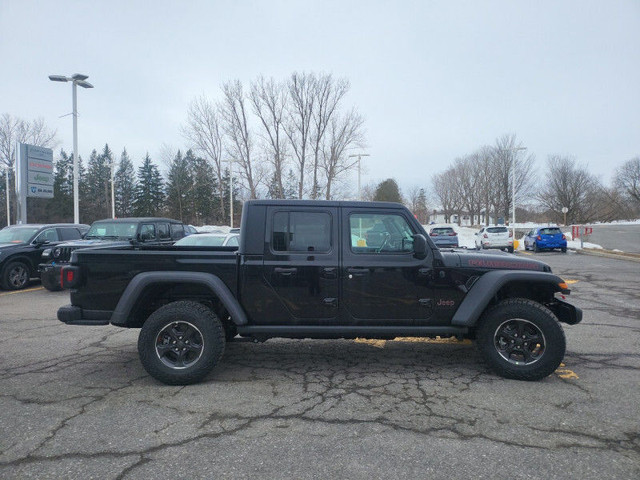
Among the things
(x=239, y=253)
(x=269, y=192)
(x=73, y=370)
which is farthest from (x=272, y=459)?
(x=269, y=192)

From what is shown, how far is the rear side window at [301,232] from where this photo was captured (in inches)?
169

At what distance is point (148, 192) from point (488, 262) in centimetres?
6256

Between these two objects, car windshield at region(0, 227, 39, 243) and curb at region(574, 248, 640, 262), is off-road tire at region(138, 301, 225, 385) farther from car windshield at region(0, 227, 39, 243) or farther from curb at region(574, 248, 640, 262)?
curb at region(574, 248, 640, 262)

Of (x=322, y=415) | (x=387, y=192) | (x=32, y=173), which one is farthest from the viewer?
(x=387, y=192)

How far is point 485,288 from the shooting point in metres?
4.17

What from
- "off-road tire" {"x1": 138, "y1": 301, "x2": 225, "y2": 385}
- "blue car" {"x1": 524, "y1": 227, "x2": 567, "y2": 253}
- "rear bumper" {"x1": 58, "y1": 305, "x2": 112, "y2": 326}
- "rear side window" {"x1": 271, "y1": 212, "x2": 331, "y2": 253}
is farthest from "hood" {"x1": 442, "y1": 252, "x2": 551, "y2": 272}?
"blue car" {"x1": 524, "y1": 227, "x2": 567, "y2": 253}

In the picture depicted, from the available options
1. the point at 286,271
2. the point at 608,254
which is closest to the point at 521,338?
the point at 286,271

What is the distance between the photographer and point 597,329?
6344 millimetres

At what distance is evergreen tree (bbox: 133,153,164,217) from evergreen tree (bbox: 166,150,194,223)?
228 cm

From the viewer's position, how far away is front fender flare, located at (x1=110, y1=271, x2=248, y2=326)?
4.08 m

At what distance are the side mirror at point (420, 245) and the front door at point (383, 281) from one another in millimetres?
91

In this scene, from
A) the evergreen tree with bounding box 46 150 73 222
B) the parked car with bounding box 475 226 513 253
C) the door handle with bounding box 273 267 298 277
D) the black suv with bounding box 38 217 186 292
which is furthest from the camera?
the evergreen tree with bounding box 46 150 73 222

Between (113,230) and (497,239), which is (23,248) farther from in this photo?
(497,239)

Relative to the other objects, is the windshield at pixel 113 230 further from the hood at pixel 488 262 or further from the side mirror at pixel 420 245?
the hood at pixel 488 262
